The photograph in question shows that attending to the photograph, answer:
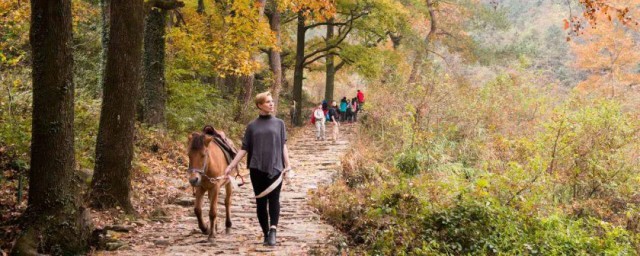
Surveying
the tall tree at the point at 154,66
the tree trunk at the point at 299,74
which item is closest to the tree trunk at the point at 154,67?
the tall tree at the point at 154,66

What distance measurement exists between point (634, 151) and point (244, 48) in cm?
1099

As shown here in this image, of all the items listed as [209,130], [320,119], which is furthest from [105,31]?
Result: [320,119]

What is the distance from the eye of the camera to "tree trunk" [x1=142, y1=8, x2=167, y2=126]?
13.4 metres

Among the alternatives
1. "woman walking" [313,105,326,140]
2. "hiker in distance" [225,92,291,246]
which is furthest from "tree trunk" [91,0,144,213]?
A: "woman walking" [313,105,326,140]

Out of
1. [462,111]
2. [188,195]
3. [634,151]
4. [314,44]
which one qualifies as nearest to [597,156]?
[634,151]

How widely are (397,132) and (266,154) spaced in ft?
32.1

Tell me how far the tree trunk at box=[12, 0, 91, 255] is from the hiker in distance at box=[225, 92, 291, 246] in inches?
80.7

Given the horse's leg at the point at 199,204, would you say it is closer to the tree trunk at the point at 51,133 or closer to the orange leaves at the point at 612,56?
the tree trunk at the point at 51,133

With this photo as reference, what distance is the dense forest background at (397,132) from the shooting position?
782 cm

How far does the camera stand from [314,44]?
31.4 m

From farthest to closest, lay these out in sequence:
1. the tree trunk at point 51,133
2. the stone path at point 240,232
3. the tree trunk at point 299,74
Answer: the tree trunk at point 299,74, the stone path at point 240,232, the tree trunk at point 51,133

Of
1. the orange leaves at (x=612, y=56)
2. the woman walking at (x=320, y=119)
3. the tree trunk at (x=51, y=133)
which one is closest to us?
the tree trunk at (x=51, y=133)

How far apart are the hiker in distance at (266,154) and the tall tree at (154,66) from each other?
746cm

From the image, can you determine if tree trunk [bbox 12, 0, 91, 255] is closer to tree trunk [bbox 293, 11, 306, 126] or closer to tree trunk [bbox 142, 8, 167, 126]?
tree trunk [bbox 142, 8, 167, 126]
